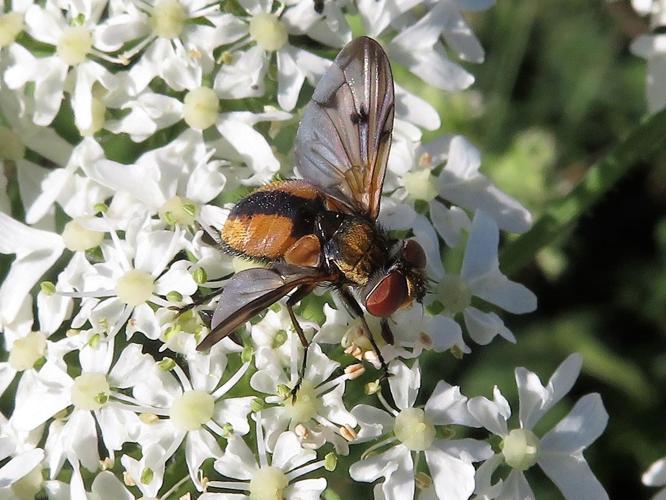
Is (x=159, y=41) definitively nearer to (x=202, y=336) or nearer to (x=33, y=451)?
(x=202, y=336)

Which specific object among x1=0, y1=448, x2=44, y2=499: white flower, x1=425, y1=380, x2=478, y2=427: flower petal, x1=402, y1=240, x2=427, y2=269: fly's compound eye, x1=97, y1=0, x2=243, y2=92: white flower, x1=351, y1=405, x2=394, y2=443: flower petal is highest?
x1=402, y1=240, x2=427, y2=269: fly's compound eye

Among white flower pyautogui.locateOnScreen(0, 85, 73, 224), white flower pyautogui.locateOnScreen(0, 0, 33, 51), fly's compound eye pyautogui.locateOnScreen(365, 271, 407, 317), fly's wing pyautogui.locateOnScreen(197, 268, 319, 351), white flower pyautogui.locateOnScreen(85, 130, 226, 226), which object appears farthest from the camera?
white flower pyautogui.locateOnScreen(0, 85, 73, 224)

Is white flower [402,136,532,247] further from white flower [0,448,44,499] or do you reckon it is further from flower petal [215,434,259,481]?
white flower [0,448,44,499]

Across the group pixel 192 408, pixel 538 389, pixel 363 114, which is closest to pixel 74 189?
pixel 192 408

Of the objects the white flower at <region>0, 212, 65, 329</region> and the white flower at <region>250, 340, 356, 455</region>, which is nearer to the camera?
→ the white flower at <region>250, 340, 356, 455</region>

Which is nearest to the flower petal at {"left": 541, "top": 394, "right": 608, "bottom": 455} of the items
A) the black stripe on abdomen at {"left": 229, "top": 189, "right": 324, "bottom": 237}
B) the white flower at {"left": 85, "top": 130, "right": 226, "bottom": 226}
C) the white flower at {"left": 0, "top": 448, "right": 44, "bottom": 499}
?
the black stripe on abdomen at {"left": 229, "top": 189, "right": 324, "bottom": 237}

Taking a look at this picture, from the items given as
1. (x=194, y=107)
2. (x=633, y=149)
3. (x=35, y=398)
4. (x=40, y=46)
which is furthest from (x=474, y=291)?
(x=40, y=46)
